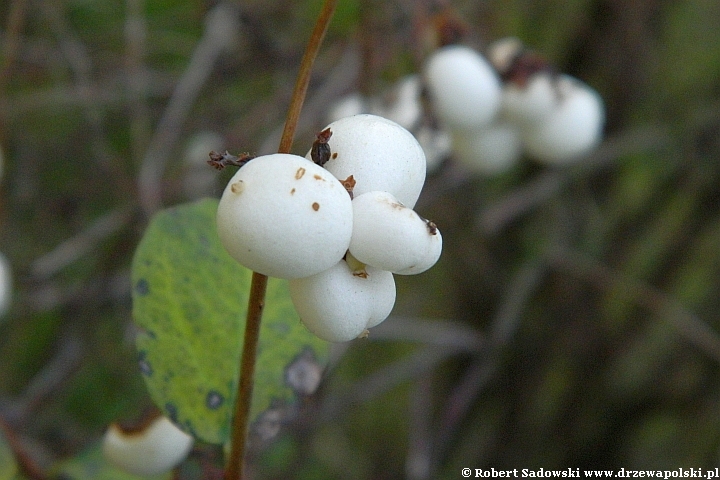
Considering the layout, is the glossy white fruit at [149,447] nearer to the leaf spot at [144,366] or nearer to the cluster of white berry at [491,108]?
the leaf spot at [144,366]

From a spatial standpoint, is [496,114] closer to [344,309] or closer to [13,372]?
[344,309]

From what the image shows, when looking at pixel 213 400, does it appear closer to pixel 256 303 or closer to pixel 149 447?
pixel 149 447

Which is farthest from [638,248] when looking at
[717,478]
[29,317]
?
[29,317]

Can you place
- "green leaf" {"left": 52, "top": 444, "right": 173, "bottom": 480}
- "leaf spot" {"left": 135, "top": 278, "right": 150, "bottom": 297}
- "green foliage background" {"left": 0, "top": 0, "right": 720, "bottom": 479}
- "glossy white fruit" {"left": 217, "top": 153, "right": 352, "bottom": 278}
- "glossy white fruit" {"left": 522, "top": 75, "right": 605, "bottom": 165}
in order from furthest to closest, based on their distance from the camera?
"green foliage background" {"left": 0, "top": 0, "right": 720, "bottom": 479} → "glossy white fruit" {"left": 522, "top": 75, "right": 605, "bottom": 165} → "green leaf" {"left": 52, "top": 444, "right": 173, "bottom": 480} → "leaf spot" {"left": 135, "top": 278, "right": 150, "bottom": 297} → "glossy white fruit" {"left": 217, "top": 153, "right": 352, "bottom": 278}

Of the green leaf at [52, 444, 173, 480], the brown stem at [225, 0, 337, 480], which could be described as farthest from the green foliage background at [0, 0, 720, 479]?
the brown stem at [225, 0, 337, 480]

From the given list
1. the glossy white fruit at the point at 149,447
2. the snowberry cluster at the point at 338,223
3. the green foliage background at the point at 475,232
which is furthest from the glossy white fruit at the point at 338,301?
the green foliage background at the point at 475,232

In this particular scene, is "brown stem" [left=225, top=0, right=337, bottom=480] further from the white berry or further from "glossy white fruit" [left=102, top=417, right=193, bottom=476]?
the white berry
